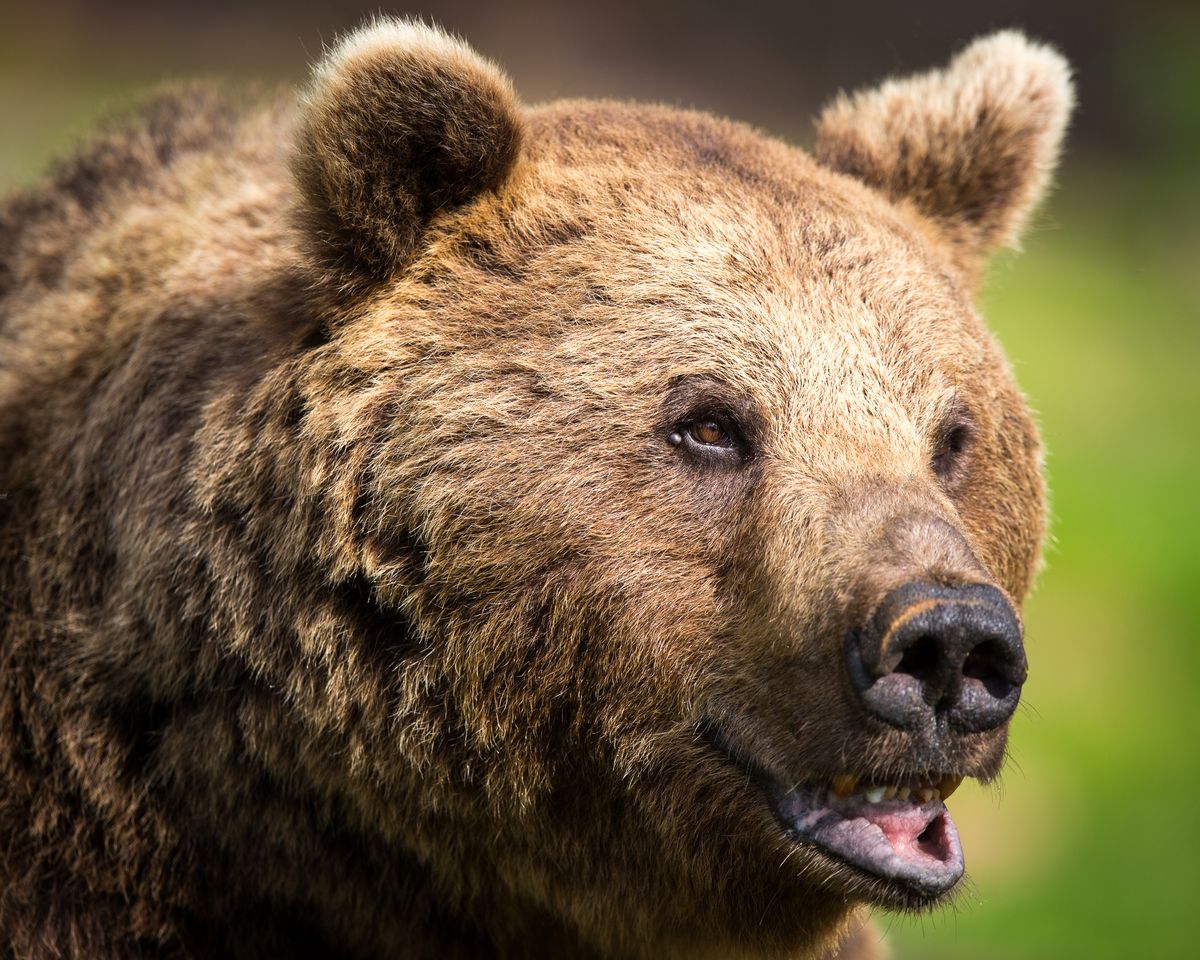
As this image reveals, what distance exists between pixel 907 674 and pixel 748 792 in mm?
697

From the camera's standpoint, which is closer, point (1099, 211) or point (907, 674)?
point (907, 674)

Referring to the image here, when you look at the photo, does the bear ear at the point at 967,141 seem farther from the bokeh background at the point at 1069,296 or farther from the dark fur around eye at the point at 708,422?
the bokeh background at the point at 1069,296

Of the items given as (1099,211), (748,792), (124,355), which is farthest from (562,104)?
(1099,211)

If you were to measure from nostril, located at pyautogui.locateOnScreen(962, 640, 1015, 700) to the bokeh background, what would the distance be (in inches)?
315

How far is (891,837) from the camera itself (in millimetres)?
4352

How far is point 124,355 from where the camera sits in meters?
5.35

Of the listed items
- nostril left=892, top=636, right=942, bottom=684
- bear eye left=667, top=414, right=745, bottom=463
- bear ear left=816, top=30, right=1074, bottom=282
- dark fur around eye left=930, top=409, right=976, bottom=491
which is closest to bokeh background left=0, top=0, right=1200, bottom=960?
bear ear left=816, top=30, right=1074, bottom=282

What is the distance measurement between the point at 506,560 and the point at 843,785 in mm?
1155

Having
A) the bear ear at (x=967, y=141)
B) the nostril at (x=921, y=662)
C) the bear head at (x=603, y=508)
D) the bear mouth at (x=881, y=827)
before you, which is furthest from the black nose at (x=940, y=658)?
the bear ear at (x=967, y=141)

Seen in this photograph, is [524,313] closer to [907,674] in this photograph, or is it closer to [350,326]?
[350,326]

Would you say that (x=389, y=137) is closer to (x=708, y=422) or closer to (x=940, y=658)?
(x=708, y=422)

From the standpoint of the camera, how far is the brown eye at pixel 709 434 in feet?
15.3

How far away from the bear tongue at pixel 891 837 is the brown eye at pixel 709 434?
106cm

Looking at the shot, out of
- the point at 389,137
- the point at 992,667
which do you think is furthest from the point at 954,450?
the point at 389,137
